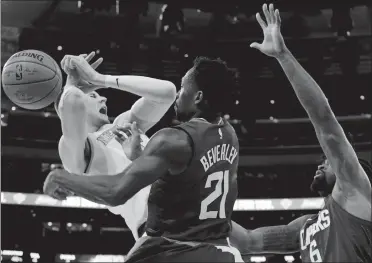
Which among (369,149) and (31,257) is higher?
(369,149)

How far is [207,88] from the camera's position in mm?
3189

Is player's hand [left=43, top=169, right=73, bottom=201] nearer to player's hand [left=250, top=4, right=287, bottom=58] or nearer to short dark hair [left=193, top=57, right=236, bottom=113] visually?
short dark hair [left=193, top=57, right=236, bottom=113]

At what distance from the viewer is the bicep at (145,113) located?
13.4 ft

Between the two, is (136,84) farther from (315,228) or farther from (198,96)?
(315,228)

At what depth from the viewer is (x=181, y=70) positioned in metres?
15.3

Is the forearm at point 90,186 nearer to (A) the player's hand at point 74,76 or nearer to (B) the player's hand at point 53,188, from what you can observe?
(B) the player's hand at point 53,188

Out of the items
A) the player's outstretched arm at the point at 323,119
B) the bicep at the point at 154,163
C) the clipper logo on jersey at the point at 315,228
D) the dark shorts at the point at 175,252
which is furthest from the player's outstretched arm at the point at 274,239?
the bicep at the point at 154,163

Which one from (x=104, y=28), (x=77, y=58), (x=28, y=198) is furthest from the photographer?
(x=28, y=198)

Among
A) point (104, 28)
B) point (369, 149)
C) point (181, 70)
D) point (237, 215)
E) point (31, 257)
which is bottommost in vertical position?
point (31, 257)

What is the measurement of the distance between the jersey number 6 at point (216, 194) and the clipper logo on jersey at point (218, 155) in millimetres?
58

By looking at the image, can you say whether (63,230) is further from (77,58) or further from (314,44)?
(77,58)

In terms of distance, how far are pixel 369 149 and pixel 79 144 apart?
44.5ft

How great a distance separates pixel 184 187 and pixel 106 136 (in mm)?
1228

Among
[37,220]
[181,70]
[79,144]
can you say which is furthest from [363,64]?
[79,144]
